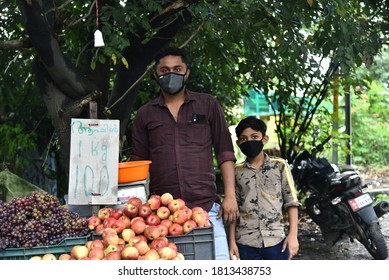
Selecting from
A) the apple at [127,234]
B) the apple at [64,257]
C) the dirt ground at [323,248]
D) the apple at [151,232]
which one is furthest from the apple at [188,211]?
the dirt ground at [323,248]

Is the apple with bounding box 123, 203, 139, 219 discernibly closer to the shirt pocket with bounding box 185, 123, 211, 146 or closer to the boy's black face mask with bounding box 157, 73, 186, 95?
the shirt pocket with bounding box 185, 123, 211, 146

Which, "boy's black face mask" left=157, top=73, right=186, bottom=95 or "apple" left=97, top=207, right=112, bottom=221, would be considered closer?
"apple" left=97, top=207, right=112, bottom=221

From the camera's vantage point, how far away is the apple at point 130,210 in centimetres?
416

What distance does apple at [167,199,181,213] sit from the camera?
4.12m

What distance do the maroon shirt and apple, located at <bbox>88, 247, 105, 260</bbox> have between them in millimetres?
852

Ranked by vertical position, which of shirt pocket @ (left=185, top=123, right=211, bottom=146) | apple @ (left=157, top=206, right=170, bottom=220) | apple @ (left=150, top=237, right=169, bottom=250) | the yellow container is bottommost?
apple @ (left=150, top=237, right=169, bottom=250)

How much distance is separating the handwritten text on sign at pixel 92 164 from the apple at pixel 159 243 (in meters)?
0.63

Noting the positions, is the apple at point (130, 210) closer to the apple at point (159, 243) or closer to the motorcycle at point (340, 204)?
the apple at point (159, 243)

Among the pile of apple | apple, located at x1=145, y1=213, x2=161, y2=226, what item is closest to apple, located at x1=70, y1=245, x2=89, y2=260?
the pile of apple

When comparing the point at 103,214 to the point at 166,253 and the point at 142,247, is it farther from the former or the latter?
the point at 166,253

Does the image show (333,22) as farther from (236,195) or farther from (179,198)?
(179,198)

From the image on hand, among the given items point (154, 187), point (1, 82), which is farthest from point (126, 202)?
point (1, 82)

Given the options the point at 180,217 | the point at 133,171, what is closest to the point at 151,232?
the point at 180,217

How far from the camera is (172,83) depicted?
4406 mm
